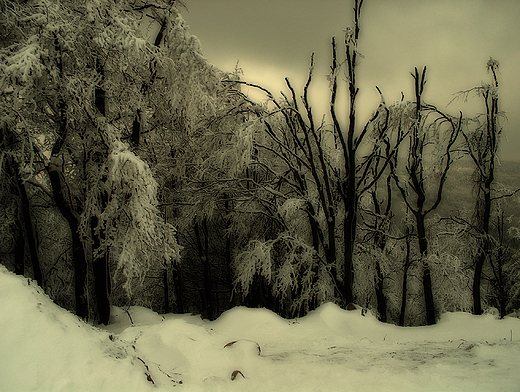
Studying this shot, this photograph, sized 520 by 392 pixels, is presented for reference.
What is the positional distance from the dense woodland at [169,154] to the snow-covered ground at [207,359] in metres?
3.29

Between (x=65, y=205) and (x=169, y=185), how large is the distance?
5.84 meters

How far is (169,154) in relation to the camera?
1149cm

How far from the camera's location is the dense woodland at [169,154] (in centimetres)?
572

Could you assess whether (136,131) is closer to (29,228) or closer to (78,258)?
(78,258)

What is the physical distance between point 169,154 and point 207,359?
9.60m

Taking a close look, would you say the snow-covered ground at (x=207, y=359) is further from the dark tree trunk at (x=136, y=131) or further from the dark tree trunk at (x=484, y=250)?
the dark tree trunk at (x=484, y=250)

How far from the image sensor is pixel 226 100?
28.5ft

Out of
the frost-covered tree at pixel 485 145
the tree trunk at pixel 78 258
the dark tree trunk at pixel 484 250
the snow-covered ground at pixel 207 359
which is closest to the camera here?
the snow-covered ground at pixel 207 359

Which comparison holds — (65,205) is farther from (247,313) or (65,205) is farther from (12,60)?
(247,313)

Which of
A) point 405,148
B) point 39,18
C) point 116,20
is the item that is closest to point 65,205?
point 39,18

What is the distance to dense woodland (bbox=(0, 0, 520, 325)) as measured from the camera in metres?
5.72

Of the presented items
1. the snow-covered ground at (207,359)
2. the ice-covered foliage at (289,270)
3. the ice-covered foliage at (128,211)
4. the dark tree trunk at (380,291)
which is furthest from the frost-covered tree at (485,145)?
the ice-covered foliage at (128,211)

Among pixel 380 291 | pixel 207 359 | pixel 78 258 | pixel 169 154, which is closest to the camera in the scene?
pixel 207 359

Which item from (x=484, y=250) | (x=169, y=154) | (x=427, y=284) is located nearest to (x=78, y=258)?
(x=169, y=154)
